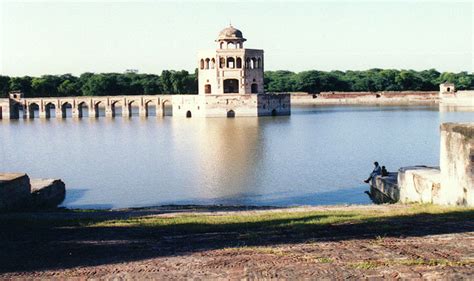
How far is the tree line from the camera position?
59.0 meters

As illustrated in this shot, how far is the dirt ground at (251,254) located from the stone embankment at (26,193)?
3.36 m

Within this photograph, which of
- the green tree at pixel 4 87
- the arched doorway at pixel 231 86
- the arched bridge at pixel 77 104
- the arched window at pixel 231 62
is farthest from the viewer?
the green tree at pixel 4 87

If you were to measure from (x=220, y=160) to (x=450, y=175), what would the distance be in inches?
450

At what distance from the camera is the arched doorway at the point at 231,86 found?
43.5m

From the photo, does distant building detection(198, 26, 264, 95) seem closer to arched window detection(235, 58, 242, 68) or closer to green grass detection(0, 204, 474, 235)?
arched window detection(235, 58, 242, 68)

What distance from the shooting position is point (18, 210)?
953 centimetres

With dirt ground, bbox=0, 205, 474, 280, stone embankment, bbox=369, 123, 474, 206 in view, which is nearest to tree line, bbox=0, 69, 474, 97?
stone embankment, bbox=369, 123, 474, 206

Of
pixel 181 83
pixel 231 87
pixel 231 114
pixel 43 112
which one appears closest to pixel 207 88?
pixel 231 87

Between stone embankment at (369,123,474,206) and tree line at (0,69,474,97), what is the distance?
4878cm

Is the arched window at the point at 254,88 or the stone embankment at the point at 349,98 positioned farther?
the stone embankment at the point at 349,98

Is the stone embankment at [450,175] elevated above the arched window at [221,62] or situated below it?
below

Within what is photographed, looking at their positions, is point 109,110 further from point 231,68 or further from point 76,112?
point 231,68

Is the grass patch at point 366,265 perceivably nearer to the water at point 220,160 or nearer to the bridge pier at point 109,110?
the water at point 220,160

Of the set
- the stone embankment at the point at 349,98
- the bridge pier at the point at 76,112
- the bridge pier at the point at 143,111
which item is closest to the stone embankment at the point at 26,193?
the bridge pier at the point at 143,111
